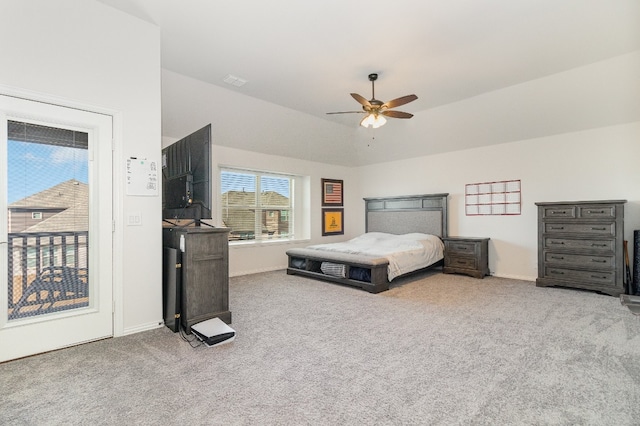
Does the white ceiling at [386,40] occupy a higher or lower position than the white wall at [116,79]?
higher

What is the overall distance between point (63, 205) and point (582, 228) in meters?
6.08

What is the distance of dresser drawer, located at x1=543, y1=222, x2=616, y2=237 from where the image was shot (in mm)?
4083

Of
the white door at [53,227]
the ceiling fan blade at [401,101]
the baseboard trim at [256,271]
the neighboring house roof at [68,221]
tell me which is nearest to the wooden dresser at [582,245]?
the ceiling fan blade at [401,101]

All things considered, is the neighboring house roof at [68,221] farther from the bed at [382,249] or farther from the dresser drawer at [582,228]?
the dresser drawer at [582,228]

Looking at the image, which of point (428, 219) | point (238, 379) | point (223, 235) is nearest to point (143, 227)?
point (223, 235)

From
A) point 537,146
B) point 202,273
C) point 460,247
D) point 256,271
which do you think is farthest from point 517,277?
point 202,273

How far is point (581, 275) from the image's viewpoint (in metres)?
4.28

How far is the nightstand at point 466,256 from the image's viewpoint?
17.3 feet

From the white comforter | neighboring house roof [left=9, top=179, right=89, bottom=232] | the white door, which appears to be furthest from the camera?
the white comforter

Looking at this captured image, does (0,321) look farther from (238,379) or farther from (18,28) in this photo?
(18,28)

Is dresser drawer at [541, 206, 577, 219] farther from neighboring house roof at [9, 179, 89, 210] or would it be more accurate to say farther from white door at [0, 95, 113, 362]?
neighboring house roof at [9, 179, 89, 210]

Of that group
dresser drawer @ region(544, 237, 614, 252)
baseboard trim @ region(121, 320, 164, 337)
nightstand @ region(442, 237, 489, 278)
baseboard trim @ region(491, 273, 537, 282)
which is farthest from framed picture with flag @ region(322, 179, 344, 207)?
baseboard trim @ region(121, 320, 164, 337)

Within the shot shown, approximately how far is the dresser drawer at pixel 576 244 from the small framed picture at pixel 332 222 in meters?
4.04

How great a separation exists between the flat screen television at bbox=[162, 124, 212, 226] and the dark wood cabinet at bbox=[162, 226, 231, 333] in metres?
0.23
